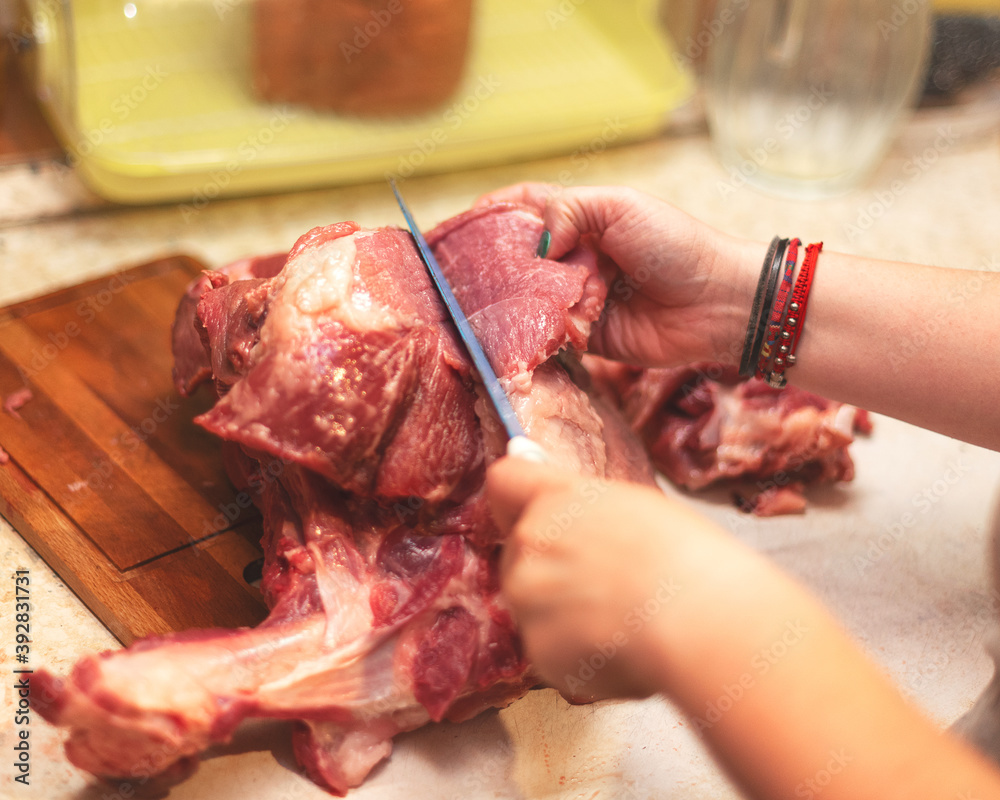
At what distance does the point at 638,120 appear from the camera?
4.03m

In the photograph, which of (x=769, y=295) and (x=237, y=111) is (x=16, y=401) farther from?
(x=769, y=295)

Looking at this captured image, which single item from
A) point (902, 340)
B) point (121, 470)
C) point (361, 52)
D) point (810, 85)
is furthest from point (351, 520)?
point (810, 85)

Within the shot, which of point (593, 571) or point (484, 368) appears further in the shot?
point (484, 368)

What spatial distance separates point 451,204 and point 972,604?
7.79 ft

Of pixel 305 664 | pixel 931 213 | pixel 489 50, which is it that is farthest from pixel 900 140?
pixel 305 664

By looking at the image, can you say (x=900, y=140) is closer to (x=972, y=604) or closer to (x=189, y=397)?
(x=972, y=604)


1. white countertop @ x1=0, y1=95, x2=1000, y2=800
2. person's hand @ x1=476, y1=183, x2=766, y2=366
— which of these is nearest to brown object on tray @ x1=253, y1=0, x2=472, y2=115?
white countertop @ x1=0, y1=95, x2=1000, y2=800

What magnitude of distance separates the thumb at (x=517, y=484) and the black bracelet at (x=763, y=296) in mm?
1174

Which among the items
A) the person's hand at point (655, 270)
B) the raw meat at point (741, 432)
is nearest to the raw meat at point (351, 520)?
the person's hand at point (655, 270)

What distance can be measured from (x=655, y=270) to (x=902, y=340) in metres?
0.66

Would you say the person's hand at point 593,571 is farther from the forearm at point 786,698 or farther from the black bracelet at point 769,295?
the black bracelet at point 769,295

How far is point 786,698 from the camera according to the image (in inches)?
52.8

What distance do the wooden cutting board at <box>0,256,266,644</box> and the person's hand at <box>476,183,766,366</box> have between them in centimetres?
107

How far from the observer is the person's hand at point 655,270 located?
94.3 inches
